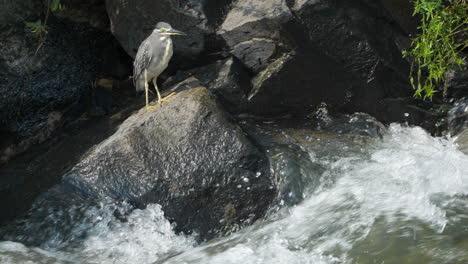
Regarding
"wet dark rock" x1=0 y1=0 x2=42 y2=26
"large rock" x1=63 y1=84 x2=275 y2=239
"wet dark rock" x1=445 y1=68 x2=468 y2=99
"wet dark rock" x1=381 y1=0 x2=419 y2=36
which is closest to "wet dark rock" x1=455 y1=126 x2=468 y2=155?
"wet dark rock" x1=445 y1=68 x2=468 y2=99

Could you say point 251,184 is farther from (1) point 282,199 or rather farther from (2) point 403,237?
(2) point 403,237

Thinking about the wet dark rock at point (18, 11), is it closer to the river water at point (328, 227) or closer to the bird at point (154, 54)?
the bird at point (154, 54)

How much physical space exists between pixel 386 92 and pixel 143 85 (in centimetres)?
214

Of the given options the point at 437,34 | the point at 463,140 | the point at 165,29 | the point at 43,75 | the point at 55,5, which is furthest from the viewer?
the point at 43,75

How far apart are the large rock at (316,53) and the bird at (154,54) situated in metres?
0.48

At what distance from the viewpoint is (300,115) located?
510 centimetres

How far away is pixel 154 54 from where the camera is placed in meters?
4.97

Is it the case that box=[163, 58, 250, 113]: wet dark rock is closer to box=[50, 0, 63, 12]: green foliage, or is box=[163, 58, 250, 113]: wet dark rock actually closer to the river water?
the river water

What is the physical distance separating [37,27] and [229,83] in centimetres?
203

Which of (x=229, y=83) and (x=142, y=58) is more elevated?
(x=142, y=58)

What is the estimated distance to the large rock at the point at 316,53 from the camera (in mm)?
4918

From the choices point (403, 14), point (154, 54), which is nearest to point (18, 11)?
point (154, 54)

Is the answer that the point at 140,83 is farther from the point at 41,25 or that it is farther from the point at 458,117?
the point at 458,117

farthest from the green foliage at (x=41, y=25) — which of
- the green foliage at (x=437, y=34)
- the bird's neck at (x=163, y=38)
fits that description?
the green foliage at (x=437, y=34)
